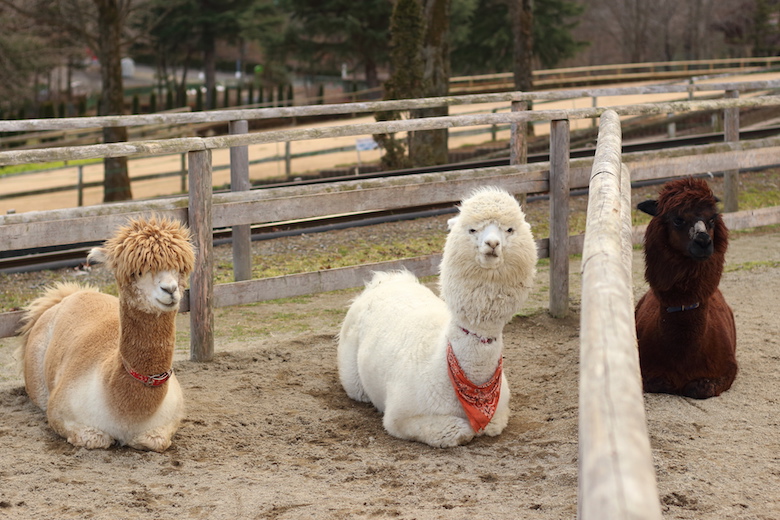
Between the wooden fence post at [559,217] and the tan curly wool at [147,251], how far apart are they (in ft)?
11.5

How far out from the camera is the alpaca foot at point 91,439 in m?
4.40

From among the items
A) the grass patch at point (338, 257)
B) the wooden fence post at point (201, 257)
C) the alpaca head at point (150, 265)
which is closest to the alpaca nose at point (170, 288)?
the alpaca head at point (150, 265)

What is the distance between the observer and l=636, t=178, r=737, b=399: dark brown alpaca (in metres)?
4.86

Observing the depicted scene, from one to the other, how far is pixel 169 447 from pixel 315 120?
28.4 meters

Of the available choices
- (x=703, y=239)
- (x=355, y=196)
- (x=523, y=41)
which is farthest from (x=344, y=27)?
(x=703, y=239)

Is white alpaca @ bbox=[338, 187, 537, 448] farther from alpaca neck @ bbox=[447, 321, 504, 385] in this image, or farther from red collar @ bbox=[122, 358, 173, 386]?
red collar @ bbox=[122, 358, 173, 386]

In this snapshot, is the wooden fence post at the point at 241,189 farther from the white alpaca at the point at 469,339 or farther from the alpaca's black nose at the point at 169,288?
the alpaca's black nose at the point at 169,288

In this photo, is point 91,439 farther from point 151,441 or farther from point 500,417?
point 500,417

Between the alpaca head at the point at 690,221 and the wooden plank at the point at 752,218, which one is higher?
the alpaca head at the point at 690,221

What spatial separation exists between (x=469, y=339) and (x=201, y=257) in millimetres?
2109

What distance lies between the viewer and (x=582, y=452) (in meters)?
1.50

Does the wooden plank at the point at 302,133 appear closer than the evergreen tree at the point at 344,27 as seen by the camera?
Yes

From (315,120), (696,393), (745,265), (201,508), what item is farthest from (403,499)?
(315,120)

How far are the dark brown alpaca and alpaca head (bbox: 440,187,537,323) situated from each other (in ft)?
2.90
